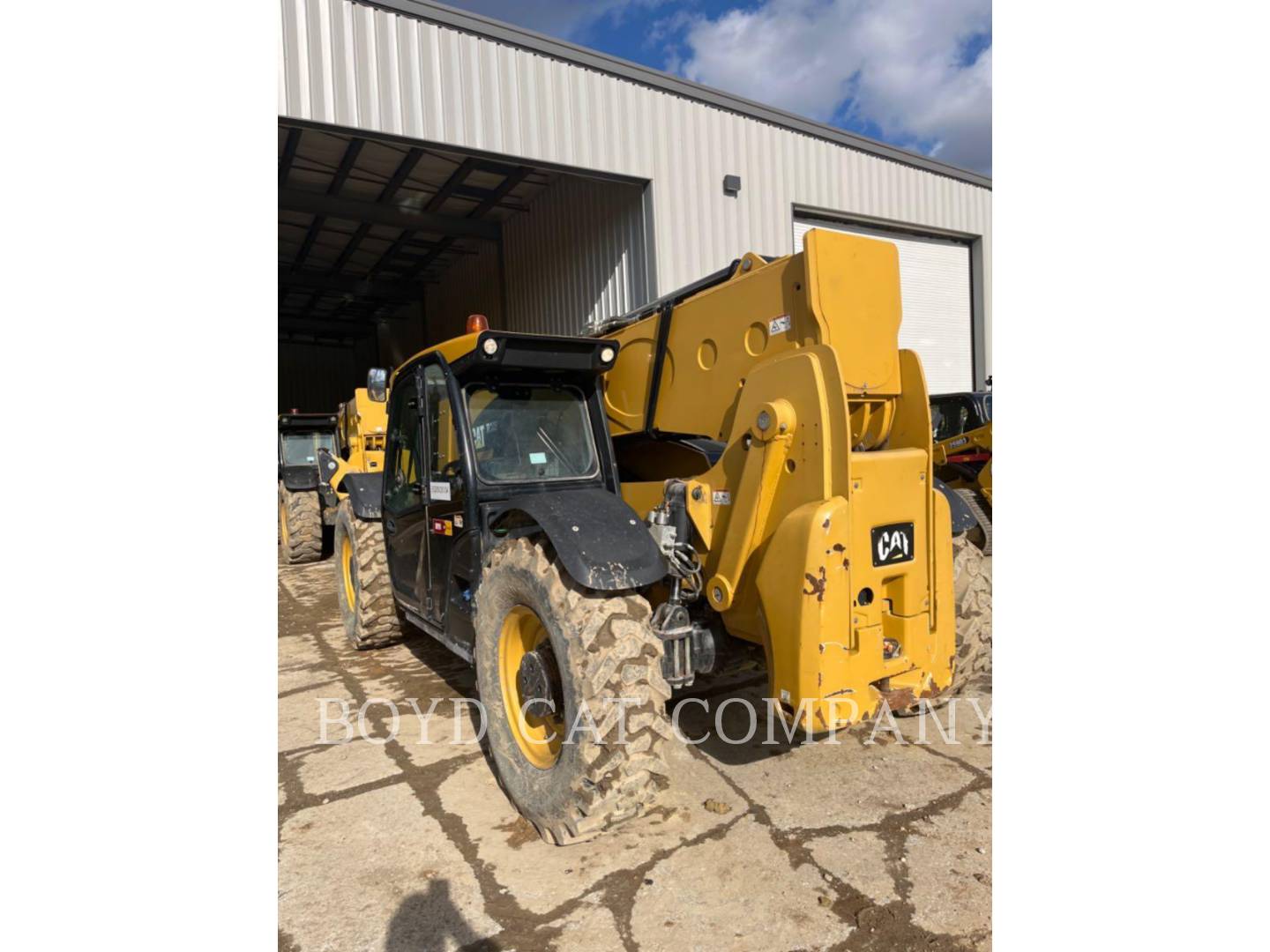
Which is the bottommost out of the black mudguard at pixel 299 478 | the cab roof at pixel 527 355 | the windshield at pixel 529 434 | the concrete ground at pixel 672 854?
the concrete ground at pixel 672 854

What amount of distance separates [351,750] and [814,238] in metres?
3.47

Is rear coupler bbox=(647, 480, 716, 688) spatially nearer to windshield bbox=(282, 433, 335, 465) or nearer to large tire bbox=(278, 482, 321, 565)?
large tire bbox=(278, 482, 321, 565)

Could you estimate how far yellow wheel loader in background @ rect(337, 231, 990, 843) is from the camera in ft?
8.87

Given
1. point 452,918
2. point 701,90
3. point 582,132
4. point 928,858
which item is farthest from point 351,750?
point 701,90

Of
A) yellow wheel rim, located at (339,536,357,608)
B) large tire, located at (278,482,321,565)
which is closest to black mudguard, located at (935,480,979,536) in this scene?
yellow wheel rim, located at (339,536,357,608)

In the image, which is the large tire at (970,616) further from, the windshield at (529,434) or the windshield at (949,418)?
the windshield at (949,418)

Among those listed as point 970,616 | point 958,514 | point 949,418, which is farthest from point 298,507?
point 970,616

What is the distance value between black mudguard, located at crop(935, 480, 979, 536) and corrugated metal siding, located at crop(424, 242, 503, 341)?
11516 mm

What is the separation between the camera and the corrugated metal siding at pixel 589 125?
709cm

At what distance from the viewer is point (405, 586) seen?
4852 mm

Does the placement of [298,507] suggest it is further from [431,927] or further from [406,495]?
[431,927]

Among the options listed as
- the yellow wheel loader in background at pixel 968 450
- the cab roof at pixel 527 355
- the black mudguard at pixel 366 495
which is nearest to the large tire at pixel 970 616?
the cab roof at pixel 527 355

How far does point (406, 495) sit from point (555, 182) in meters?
8.51

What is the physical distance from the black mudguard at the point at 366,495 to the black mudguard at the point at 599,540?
255 cm
